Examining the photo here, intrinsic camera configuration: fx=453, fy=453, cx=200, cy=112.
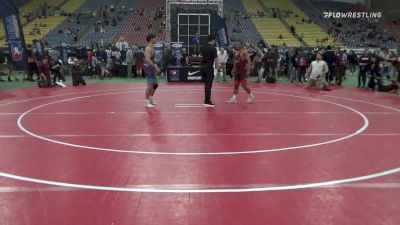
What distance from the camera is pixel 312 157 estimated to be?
652 cm

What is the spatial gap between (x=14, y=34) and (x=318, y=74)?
11.8 meters

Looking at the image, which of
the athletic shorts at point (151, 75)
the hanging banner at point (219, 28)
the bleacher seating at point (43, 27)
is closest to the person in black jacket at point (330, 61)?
the hanging banner at point (219, 28)

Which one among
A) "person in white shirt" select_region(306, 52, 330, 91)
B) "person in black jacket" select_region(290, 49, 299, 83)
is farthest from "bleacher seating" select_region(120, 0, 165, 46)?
"person in white shirt" select_region(306, 52, 330, 91)

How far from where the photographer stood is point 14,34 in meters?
17.8

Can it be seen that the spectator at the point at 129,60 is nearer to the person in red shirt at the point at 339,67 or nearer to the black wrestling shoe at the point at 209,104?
the person in red shirt at the point at 339,67

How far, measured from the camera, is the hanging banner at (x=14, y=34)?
17.5 meters

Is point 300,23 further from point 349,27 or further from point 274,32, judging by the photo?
point 349,27

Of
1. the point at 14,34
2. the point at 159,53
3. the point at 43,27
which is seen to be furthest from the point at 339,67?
the point at 43,27

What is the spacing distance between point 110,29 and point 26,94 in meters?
25.5

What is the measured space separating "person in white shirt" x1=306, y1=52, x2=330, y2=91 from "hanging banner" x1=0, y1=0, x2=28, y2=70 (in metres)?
11.2

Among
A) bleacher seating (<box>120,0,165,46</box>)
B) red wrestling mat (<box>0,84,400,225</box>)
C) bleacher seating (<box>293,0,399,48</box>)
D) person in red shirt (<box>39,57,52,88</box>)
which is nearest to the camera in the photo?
red wrestling mat (<box>0,84,400,225</box>)

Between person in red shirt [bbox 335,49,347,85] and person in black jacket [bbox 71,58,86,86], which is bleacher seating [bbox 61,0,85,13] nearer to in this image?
person in black jacket [bbox 71,58,86,86]

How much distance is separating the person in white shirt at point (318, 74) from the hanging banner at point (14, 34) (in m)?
11.2

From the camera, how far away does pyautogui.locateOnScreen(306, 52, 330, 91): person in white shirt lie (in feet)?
53.1
